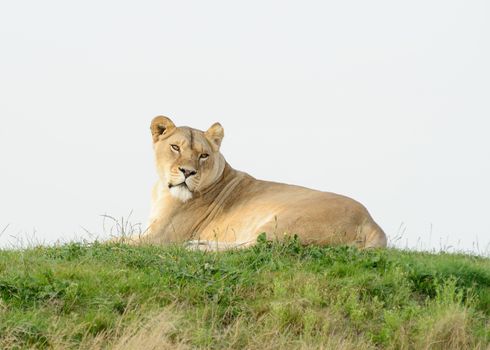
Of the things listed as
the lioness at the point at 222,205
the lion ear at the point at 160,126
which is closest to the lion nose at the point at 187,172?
the lioness at the point at 222,205

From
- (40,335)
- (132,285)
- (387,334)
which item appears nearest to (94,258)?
(132,285)

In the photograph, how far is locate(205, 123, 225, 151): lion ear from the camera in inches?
510

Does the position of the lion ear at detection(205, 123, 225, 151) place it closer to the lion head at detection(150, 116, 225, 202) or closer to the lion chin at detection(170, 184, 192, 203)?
the lion head at detection(150, 116, 225, 202)

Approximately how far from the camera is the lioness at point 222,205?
11.7 meters

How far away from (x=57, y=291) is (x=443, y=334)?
335 cm

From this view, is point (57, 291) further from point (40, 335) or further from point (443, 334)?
point (443, 334)

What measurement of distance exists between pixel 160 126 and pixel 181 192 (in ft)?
3.14

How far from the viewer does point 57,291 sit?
858cm

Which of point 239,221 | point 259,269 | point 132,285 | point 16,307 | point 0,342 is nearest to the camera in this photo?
point 0,342

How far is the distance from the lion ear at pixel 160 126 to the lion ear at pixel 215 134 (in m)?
0.49

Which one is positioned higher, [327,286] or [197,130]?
[197,130]

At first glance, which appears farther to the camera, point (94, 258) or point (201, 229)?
point (201, 229)

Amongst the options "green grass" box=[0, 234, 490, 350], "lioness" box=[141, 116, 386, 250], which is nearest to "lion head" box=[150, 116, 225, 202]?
"lioness" box=[141, 116, 386, 250]

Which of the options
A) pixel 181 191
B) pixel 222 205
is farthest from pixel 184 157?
pixel 222 205
